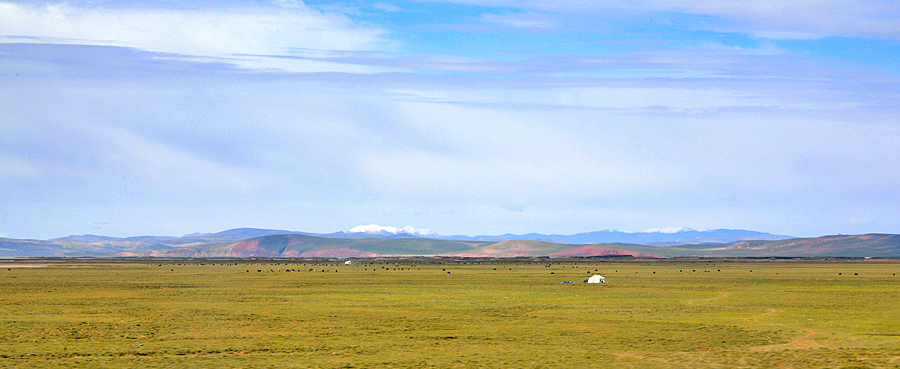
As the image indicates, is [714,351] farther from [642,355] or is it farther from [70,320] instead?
[70,320]

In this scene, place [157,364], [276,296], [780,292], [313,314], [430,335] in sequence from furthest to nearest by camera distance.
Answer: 1. [780,292]
2. [276,296]
3. [313,314]
4. [430,335]
5. [157,364]

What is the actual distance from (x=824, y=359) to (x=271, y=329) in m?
24.2

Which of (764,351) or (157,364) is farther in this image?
(764,351)

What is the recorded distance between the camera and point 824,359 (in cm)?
3038

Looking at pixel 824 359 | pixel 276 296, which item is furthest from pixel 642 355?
pixel 276 296

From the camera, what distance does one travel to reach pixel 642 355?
3166cm

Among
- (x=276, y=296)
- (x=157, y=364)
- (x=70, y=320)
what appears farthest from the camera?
(x=276, y=296)

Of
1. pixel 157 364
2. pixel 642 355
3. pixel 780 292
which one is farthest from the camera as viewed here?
pixel 780 292

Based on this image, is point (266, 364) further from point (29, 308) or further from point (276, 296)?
point (276, 296)

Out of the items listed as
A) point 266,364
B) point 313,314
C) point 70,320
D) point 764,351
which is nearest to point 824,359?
point 764,351

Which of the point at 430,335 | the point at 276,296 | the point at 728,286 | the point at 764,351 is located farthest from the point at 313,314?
the point at 728,286

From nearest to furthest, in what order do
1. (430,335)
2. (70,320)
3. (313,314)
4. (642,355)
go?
(642,355) → (430,335) → (70,320) → (313,314)

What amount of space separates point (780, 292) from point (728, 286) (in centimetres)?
946

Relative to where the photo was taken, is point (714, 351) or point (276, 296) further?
point (276, 296)
